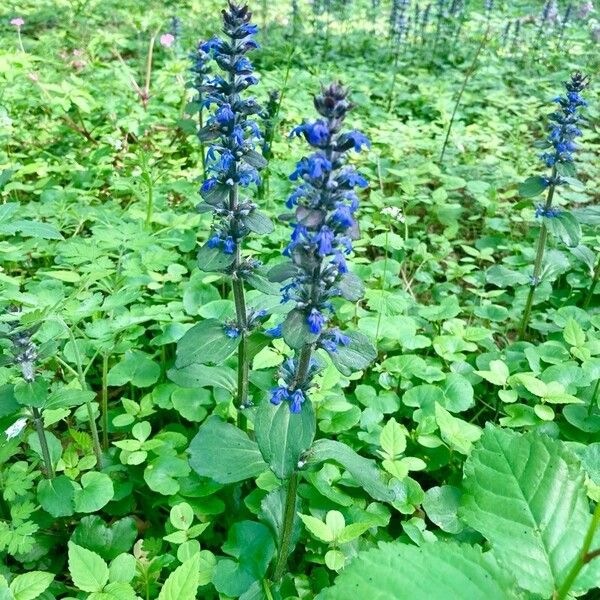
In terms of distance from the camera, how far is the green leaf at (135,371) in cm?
325

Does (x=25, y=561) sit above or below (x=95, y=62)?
below

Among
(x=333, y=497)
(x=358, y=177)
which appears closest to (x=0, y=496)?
(x=333, y=497)

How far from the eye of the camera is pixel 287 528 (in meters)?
2.42

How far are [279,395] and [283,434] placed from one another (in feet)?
0.50

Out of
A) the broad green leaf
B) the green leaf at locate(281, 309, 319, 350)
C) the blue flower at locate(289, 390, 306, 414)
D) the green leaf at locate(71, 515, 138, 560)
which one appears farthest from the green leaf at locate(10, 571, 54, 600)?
the green leaf at locate(281, 309, 319, 350)

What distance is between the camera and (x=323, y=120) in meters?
1.83

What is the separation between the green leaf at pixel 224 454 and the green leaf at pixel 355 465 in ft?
0.92

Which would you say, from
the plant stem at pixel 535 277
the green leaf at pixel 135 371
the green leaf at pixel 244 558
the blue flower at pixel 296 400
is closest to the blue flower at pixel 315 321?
the blue flower at pixel 296 400

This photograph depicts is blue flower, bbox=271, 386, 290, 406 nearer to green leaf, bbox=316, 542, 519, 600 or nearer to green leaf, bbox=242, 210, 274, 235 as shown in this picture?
green leaf, bbox=242, 210, 274, 235

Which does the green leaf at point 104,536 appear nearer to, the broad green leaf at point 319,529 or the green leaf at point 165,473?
the green leaf at point 165,473

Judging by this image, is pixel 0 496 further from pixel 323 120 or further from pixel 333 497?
pixel 323 120

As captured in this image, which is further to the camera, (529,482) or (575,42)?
(575,42)

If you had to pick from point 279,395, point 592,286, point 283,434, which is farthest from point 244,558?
point 592,286

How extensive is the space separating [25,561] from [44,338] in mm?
1020
